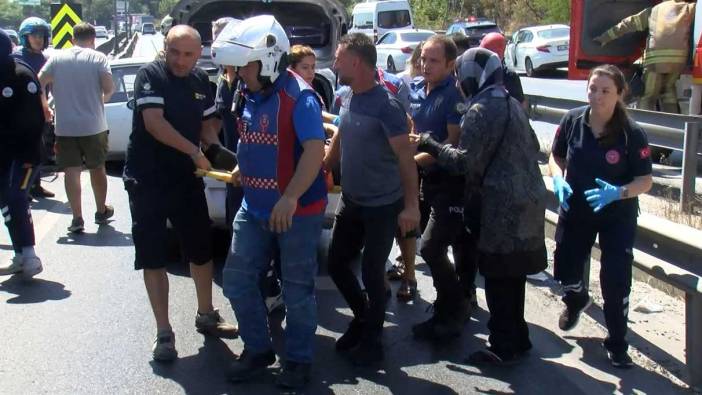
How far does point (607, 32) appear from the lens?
10.7 metres

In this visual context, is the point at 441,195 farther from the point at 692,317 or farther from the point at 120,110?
the point at 120,110

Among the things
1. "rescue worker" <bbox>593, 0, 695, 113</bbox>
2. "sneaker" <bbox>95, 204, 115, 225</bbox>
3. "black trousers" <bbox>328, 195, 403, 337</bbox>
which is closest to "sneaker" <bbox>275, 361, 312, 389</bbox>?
"black trousers" <bbox>328, 195, 403, 337</bbox>

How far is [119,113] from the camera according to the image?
36.3ft

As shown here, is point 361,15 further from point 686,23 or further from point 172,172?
point 172,172

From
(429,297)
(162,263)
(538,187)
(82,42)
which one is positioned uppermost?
(82,42)

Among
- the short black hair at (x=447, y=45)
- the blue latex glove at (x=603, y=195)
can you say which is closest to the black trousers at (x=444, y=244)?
the blue latex glove at (x=603, y=195)

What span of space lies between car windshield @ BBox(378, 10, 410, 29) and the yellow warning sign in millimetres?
22000

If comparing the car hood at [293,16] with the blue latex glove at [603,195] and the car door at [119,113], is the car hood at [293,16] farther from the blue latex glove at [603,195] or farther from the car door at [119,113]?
the blue latex glove at [603,195]

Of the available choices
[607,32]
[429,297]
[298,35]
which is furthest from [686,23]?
[429,297]

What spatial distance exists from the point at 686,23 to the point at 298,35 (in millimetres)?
4559

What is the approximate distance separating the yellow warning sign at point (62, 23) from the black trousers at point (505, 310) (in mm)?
13207

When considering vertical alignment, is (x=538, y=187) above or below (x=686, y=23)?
below

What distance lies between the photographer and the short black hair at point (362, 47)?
470 cm

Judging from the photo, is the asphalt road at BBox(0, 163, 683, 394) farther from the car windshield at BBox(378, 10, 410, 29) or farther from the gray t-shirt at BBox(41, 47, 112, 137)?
the car windshield at BBox(378, 10, 410, 29)
